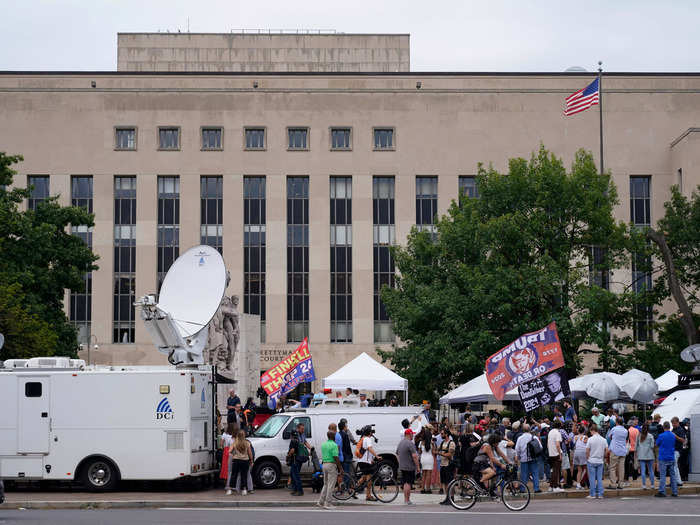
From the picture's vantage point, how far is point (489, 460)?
69.5 feet

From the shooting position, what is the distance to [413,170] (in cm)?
6750

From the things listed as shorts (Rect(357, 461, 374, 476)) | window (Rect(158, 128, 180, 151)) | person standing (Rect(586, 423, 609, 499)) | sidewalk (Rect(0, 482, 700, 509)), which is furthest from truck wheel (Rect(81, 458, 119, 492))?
window (Rect(158, 128, 180, 151))

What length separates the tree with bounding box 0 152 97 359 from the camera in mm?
40750

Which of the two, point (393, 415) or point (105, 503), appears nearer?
point (105, 503)

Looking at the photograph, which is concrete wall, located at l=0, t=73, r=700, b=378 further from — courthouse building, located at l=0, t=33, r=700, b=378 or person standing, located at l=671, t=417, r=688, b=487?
person standing, located at l=671, t=417, r=688, b=487

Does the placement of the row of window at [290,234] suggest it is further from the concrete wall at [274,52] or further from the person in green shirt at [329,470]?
the person in green shirt at [329,470]

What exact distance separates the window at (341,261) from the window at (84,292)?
16142 millimetres

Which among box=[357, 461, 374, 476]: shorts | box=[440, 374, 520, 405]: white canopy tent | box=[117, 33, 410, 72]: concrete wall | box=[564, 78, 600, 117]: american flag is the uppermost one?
box=[117, 33, 410, 72]: concrete wall

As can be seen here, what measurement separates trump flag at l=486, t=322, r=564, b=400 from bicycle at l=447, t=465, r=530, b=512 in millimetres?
4588

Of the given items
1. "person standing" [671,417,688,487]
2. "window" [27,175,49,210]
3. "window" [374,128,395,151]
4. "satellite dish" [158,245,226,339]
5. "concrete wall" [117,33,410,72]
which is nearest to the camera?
"person standing" [671,417,688,487]

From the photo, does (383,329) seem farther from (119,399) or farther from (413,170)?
(119,399)

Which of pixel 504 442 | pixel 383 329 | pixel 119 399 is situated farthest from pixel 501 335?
pixel 383 329

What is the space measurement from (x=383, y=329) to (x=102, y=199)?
2058 cm

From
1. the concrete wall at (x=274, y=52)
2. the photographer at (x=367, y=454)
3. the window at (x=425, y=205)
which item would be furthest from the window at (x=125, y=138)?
the photographer at (x=367, y=454)
